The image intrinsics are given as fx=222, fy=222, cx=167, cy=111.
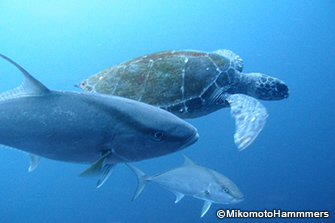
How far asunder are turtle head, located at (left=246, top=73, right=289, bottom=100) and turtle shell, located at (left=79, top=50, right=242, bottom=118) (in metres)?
0.77

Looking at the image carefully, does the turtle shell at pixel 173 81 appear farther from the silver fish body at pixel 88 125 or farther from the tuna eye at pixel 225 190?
the silver fish body at pixel 88 125

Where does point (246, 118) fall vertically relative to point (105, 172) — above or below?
below

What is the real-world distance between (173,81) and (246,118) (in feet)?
4.07

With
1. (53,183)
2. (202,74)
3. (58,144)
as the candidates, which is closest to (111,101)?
(58,144)

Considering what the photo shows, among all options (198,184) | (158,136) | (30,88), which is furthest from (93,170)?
(198,184)

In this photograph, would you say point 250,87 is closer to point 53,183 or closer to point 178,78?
point 178,78

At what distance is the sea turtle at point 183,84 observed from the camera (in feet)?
11.1

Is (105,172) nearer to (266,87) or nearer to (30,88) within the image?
(30,88)

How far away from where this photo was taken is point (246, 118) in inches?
129

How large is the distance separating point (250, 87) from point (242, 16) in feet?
54.7

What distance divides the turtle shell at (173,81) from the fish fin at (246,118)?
335 mm

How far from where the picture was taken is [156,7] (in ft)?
64.4

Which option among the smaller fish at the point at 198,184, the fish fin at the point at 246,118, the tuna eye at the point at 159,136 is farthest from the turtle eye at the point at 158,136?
the smaller fish at the point at 198,184

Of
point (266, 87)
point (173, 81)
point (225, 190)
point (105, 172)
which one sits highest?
point (173, 81)
